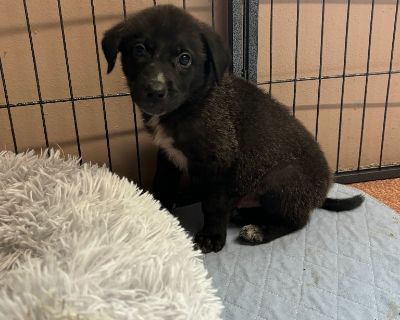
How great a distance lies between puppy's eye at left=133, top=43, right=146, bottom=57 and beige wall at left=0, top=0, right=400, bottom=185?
49 cm

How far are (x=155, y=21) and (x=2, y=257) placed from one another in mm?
868

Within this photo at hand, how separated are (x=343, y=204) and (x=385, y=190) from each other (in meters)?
0.44

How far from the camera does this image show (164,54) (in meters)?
1.49

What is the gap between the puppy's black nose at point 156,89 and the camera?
4.67ft

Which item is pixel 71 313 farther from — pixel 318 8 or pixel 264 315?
pixel 318 8

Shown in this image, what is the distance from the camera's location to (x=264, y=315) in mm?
1368

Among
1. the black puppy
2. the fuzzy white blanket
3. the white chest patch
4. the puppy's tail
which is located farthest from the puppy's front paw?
the puppy's tail

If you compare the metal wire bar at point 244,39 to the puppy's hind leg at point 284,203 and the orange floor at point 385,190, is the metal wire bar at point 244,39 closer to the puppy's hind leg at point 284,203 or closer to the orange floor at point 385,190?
the puppy's hind leg at point 284,203

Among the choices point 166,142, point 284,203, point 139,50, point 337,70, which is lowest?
point 284,203

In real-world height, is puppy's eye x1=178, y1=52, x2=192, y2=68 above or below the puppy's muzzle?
above

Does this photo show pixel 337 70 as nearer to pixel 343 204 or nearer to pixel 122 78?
pixel 343 204

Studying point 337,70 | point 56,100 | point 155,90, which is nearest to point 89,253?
point 155,90

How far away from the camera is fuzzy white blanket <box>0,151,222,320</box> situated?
85 centimetres

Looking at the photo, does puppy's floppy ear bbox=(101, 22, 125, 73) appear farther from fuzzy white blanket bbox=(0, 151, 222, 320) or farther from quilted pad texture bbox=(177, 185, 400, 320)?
quilted pad texture bbox=(177, 185, 400, 320)
